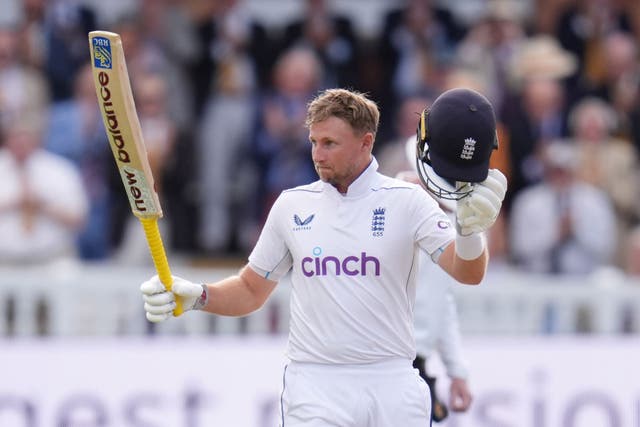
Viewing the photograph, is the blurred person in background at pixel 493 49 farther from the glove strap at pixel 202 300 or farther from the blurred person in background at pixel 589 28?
the glove strap at pixel 202 300

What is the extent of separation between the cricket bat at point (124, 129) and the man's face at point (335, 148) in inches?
28.4

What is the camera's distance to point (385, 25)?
1304cm

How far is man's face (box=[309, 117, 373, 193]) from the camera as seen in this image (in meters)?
6.30

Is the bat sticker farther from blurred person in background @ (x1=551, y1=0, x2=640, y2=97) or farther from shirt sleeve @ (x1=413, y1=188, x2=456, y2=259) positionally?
blurred person in background @ (x1=551, y1=0, x2=640, y2=97)

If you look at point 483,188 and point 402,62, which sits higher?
point 402,62

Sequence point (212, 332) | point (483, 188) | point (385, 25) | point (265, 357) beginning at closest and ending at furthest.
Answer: point (483, 188) → point (265, 357) → point (212, 332) → point (385, 25)

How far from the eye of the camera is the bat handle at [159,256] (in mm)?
6344

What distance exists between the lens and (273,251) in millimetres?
6582

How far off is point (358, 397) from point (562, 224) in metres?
5.60

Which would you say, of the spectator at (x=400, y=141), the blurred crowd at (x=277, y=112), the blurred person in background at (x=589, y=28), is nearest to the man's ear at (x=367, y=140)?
the spectator at (x=400, y=141)

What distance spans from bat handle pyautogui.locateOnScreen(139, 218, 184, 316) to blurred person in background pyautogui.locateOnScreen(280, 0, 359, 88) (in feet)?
20.6

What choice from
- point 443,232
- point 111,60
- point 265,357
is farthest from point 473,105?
point 265,357

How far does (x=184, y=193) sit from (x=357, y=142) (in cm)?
590

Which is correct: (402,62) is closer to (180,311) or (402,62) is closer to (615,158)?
(615,158)
